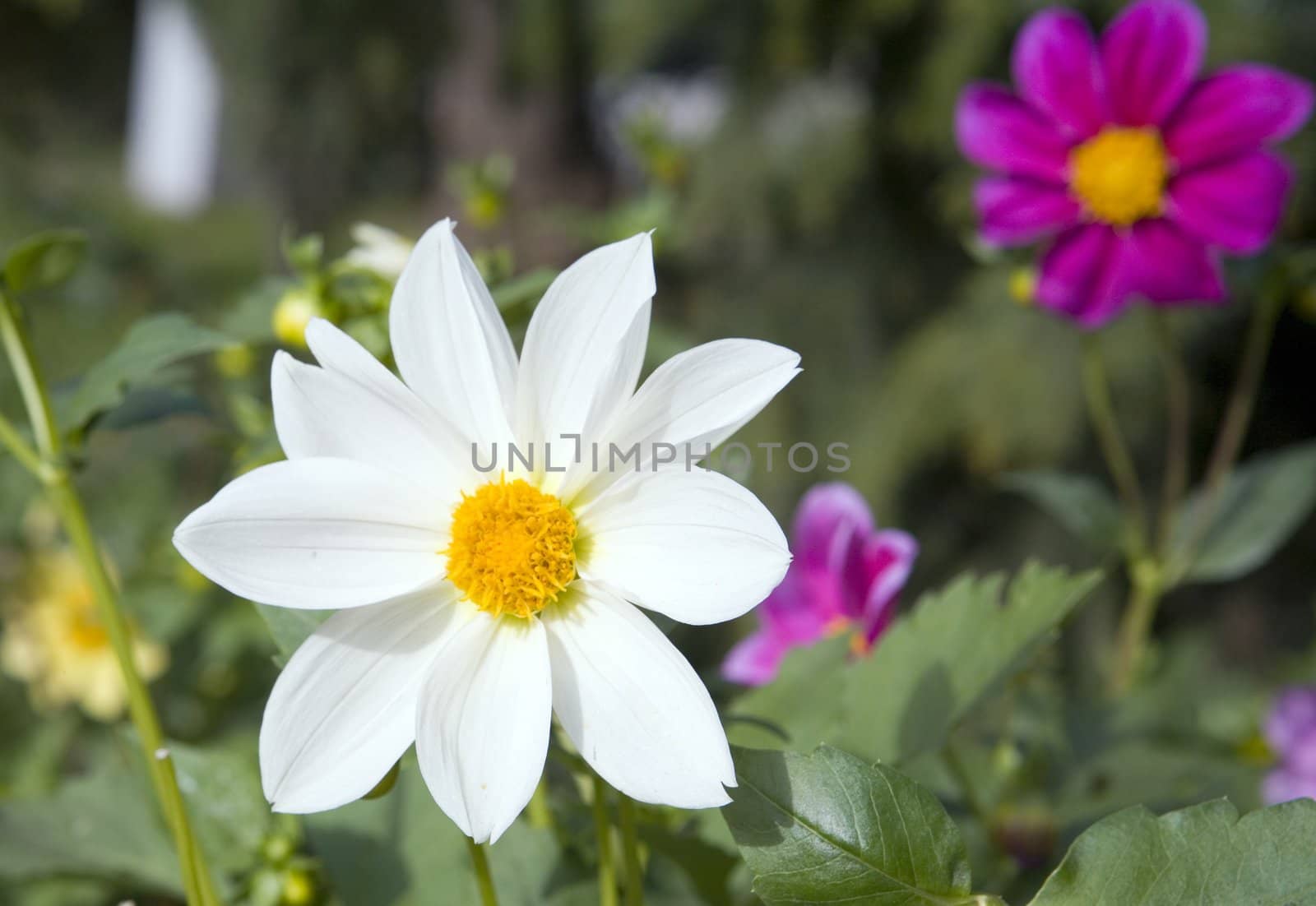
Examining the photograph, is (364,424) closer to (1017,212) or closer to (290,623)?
(290,623)

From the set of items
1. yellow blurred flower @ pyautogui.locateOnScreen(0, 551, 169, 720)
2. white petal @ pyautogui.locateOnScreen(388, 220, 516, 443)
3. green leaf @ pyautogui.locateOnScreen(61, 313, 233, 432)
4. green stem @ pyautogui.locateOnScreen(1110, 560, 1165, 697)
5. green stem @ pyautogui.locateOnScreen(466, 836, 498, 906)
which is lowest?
yellow blurred flower @ pyautogui.locateOnScreen(0, 551, 169, 720)

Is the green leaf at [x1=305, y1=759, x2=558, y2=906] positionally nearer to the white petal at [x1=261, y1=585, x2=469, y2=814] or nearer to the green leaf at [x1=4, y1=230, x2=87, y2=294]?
the white petal at [x1=261, y1=585, x2=469, y2=814]

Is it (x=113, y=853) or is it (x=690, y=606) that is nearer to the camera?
(x=690, y=606)

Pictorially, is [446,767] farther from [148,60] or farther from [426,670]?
[148,60]

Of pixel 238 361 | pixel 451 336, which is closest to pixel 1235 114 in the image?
pixel 451 336

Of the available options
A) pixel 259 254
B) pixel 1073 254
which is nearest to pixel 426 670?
pixel 1073 254

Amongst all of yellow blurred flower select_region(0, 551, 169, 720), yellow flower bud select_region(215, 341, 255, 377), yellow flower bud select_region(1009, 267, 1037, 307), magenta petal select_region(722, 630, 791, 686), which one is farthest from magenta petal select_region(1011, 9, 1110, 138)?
yellow blurred flower select_region(0, 551, 169, 720)

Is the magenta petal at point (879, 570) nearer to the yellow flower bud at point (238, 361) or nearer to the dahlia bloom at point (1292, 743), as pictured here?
the dahlia bloom at point (1292, 743)
